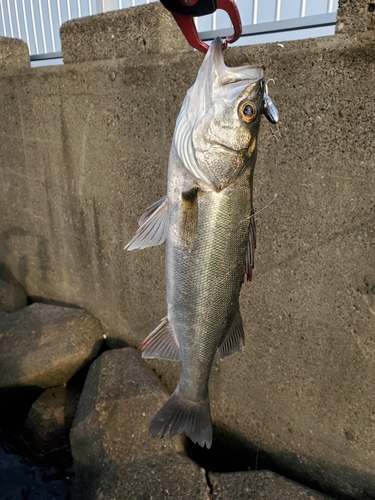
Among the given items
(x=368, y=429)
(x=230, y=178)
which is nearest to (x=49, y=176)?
(x=230, y=178)

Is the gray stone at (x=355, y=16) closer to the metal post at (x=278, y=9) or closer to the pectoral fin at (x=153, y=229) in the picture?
the metal post at (x=278, y=9)

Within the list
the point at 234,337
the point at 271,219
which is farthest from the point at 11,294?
the point at 234,337

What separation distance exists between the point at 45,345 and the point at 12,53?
122 inches

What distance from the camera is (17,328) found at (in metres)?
4.01

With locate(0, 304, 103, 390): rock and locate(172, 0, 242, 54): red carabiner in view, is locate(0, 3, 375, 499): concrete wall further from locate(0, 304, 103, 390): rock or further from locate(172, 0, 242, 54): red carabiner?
locate(172, 0, 242, 54): red carabiner

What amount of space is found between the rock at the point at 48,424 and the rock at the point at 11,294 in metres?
1.56

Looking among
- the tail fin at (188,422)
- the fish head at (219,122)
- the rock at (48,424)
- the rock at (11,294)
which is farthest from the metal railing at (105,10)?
the rock at (48,424)

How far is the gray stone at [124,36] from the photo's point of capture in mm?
2990

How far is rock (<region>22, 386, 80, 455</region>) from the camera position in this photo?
3.60 metres

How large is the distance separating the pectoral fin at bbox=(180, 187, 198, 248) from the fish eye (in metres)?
0.36

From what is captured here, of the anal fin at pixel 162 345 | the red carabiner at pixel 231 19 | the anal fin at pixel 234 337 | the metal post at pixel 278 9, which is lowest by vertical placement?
the anal fin at pixel 162 345

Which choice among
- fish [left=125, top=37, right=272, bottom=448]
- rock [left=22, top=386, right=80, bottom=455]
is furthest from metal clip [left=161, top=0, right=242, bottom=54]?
rock [left=22, top=386, right=80, bottom=455]

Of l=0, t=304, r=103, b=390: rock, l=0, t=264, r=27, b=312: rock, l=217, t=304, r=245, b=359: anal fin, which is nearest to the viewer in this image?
l=217, t=304, r=245, b=359: anal fin

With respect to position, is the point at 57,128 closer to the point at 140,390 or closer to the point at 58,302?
the point at 58,302
